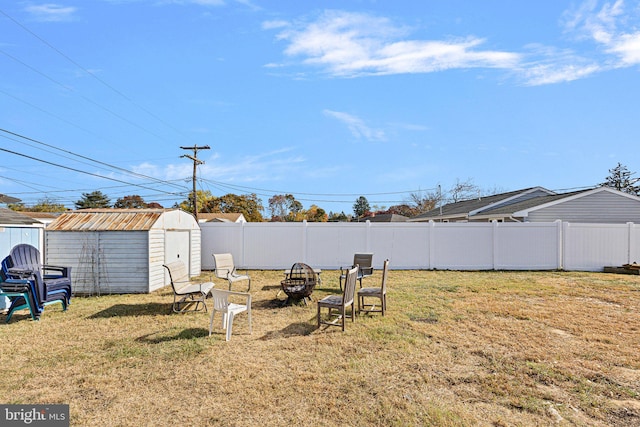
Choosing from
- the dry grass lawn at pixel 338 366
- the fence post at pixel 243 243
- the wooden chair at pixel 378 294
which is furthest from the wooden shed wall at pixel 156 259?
the wooden chair at pixel 378 294

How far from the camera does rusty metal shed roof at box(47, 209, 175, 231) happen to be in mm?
8945

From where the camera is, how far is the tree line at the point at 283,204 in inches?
1487

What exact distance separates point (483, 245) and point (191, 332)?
11.2 m

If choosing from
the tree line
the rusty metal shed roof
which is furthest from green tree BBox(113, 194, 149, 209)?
the rusty metal shed roof

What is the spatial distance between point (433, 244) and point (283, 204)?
139 feet

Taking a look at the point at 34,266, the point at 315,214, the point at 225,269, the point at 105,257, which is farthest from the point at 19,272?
the point at 315,214

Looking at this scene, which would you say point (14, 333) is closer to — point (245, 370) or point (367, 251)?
point (245, 370)

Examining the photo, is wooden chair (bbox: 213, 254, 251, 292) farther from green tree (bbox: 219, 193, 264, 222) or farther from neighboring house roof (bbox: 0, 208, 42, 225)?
green tree (bbox: 219, 193, 264, 222)

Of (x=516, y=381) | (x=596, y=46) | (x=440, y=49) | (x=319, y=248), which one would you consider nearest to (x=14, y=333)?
(x=516, y=381)

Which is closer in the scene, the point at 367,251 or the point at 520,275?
the point at 520,275

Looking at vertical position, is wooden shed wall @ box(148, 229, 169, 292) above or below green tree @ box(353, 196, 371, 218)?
below

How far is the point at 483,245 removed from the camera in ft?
41.9

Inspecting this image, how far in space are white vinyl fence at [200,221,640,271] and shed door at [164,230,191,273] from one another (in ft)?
6.29

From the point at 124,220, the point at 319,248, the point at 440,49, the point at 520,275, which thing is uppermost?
the point at 440,49
